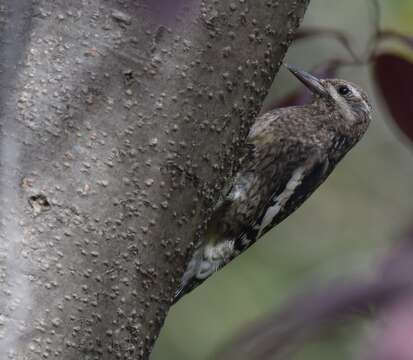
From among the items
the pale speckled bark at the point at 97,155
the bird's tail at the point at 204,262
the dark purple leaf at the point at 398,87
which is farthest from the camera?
the bird's tail at the point at 204,262

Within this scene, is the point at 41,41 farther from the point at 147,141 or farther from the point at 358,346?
the point at 358,346

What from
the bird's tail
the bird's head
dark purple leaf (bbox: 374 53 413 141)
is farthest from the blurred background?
dark purple leaf (bbox: 374 53 413 141)

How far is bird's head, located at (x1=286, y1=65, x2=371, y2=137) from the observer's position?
138 inches

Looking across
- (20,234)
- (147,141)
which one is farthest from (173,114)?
(20,234)

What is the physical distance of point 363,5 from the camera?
23.6 feet

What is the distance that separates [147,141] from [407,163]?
17.5ft

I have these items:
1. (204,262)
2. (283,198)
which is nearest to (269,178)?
(283,198)

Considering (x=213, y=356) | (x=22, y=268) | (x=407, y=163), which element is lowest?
(x=407, y=163)

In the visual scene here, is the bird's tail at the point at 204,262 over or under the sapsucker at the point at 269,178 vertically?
under

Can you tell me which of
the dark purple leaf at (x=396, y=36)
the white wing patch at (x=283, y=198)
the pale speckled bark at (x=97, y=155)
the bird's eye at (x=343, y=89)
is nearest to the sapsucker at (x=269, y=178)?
the white wing patch at (x=283, y=198)

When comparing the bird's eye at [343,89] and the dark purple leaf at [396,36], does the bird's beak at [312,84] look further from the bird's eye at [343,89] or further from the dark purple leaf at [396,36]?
the dark purple leaf at [396,36]

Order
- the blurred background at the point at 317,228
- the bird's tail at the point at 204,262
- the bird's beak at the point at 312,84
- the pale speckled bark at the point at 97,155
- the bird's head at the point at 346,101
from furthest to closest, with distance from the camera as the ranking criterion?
the blurred background at the point at 317,228 < the bird's head at the point at 346,101 < the bird's beak at the point at 312,84 < the bird's tail at the point at 204,262 < the pale speckled bark at the point at 97,155

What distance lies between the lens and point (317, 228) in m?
7.25

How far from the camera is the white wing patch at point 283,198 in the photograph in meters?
3.26
